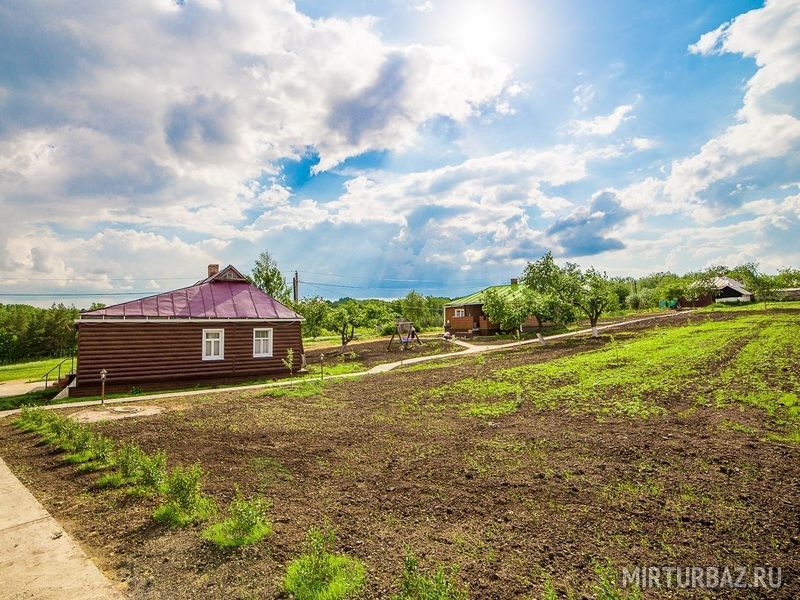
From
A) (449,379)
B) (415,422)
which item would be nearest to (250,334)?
(449,379)

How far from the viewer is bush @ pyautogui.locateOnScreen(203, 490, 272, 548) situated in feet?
16.4

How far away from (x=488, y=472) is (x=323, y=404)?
809 centimetres

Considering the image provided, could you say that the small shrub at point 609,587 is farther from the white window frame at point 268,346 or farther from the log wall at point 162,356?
the white window frame at point 268,346

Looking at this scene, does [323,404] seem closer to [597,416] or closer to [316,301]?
[597,416]

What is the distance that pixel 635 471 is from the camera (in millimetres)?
6676

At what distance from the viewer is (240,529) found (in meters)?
5.14

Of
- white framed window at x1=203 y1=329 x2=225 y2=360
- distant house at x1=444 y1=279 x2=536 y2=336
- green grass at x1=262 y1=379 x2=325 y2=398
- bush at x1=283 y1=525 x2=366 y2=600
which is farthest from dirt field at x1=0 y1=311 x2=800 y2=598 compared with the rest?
distant house at x1=444 y1=279 x2=536 y2=336

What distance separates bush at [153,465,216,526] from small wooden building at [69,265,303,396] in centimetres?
1597

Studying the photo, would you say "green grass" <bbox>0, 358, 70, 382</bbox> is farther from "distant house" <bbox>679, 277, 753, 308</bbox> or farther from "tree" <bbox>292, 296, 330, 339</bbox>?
"distant house" <bbox>679, 277, 753, 308</bbox>

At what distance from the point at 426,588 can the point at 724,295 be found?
85190mm

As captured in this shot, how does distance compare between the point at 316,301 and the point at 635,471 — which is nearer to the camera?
the point at 635,471

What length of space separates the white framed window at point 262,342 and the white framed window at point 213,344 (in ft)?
5.51

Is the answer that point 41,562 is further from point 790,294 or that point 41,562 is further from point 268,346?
point 790,294

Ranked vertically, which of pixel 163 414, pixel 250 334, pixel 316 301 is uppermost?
pixel 316 301
